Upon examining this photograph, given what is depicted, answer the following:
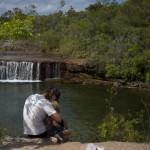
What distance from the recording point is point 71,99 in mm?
25312

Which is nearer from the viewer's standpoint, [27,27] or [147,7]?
[27,27]

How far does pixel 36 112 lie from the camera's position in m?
8.92

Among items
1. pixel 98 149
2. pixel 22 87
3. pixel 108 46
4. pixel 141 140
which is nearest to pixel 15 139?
pixel 98 149

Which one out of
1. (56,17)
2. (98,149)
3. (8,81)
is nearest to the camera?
(98,149)

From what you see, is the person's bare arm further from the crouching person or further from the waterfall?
the waterfall

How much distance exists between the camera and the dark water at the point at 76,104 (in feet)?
58.6

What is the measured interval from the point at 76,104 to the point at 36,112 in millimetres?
15130

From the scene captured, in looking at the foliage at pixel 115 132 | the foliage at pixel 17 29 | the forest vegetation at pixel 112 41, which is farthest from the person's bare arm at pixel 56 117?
the forest vegetation at pixel 112 41

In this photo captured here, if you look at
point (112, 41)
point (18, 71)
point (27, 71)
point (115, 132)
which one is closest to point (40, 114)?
point (115, 132)

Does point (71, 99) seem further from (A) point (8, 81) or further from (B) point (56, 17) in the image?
(B) point (56, 17)

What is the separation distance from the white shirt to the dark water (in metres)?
5.91

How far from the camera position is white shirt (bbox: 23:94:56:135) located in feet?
28.9

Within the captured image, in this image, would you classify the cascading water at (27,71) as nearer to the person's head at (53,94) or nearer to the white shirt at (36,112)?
the white shirt at (36,112)

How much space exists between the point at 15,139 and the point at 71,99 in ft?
53.2
